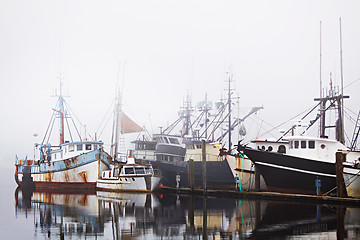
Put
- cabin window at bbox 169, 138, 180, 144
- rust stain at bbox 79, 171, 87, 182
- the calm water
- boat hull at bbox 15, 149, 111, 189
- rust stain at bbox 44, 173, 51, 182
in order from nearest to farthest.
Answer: the calm water
boat hull at bbox 15, 149, 111, 189
cabin window at bbox 169, 138, 180, 144
rust stain at bbox 79, 171, 87, 182
rust stain at bbox 44, 173, 51, 182

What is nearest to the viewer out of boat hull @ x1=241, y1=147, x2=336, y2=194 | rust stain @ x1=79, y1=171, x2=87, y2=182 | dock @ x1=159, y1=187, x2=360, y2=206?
dock @ x1=159, y1=187, x2=360, y2=206

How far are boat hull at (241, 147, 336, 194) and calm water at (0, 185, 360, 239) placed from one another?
263 cm

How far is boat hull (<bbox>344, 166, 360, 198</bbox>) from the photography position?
25.0m

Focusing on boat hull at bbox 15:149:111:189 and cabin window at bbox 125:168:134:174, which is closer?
cabin window at bbox 125:168:134:174

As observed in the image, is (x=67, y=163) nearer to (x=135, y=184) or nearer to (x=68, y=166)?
(x=68, y=166)

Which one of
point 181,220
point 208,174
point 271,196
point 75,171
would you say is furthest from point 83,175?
point 181,220

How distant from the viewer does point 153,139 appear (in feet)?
147

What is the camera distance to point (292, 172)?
1101 inches

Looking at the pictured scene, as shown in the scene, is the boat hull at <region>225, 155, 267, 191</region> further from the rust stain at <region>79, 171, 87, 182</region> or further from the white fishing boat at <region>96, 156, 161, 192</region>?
the rust stain at <region>79, 171, 87, 182</region>

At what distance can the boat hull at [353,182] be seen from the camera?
983 inches

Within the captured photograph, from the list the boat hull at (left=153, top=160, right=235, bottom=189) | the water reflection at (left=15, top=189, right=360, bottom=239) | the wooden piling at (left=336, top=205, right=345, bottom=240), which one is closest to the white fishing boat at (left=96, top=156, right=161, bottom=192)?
the boat hull at (left=153, top=160, right=235, bottom=189)

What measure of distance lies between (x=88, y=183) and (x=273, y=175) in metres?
19.4

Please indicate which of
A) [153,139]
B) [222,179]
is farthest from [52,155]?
[222,179]

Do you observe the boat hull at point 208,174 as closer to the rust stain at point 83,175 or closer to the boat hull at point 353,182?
the rust stain at point 83,175
